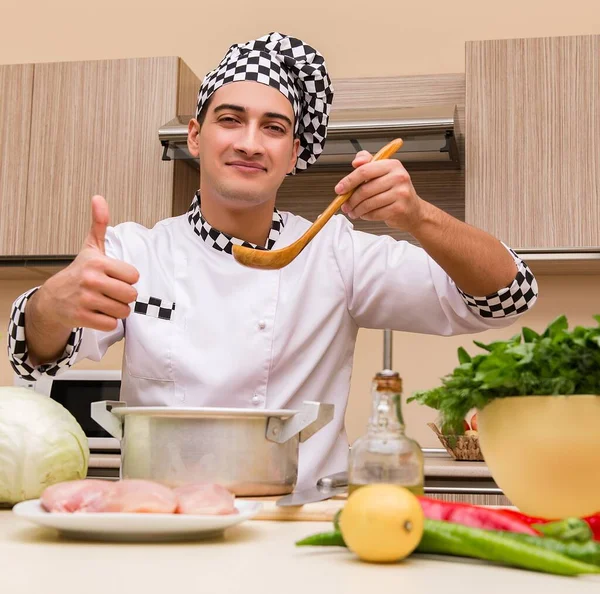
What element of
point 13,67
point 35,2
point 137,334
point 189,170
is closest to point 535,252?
point 189,170

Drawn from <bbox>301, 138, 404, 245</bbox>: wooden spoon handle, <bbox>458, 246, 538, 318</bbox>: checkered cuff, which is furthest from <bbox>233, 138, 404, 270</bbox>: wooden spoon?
<bbox>458, 246, 538, 318</bbox>: checkered cuff

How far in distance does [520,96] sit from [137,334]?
149 centimetres

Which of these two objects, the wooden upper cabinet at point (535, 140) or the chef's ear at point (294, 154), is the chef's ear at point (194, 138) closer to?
the chef's ear at point (294, 154)

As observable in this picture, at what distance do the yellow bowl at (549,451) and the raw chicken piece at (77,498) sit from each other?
321 millimetres

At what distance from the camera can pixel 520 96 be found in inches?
96.3

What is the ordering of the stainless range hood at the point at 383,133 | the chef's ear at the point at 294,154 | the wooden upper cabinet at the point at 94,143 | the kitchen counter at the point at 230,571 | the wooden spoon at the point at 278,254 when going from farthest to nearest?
the wooden upper cabinet at the point at 94,143 → the stainless range hood at the point at 383,133 → the chef's ear at the point at 294,154 → the wooden spoon at the point at 278,254 → the kitchen counter at the point at 230,571

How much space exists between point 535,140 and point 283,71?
108 centimetres

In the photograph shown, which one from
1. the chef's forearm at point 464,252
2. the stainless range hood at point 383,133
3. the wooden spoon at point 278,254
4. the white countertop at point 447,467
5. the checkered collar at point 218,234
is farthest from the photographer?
the stainless range hood at point 383,133

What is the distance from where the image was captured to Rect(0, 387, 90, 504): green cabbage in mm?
892

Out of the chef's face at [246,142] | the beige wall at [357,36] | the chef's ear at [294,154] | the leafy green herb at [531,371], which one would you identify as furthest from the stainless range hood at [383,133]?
the leafy green herb at [531,371]

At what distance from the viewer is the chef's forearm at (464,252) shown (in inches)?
51.8

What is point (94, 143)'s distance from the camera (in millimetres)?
2631

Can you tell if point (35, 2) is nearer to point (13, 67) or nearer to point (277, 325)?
point (13, 67)

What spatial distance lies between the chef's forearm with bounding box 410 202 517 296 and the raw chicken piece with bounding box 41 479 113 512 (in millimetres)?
754
